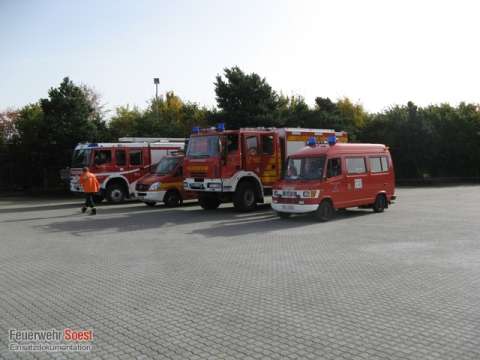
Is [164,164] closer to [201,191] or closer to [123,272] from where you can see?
[201,191]

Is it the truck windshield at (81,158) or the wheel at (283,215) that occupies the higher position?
the truck windshield at (81,158)

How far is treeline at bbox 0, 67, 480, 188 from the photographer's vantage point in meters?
28.4

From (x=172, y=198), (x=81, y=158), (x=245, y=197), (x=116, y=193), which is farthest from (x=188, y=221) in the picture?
(x=81, y=158)

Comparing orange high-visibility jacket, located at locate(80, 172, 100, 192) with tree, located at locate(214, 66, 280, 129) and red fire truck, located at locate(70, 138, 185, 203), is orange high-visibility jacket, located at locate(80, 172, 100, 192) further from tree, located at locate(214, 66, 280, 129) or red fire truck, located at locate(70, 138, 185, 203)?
tree, located at locate(214, 66, 280, 129)

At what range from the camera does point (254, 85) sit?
111ft

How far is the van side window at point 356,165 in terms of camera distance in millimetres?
15953

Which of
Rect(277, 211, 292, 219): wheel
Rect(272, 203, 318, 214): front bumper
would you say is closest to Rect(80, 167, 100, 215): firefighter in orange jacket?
Rect(277, 211, 292, 219): wheel

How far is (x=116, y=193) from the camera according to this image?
2222 cm

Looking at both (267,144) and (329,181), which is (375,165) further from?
(267,144)

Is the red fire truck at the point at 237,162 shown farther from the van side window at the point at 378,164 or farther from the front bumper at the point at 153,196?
the van side window at the point at 378,164

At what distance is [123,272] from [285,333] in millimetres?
3900

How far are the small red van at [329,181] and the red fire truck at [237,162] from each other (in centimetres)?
190

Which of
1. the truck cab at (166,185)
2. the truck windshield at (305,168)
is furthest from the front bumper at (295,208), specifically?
the truck cab at (166,185)

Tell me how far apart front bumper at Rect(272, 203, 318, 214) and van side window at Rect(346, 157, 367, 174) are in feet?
7.02
